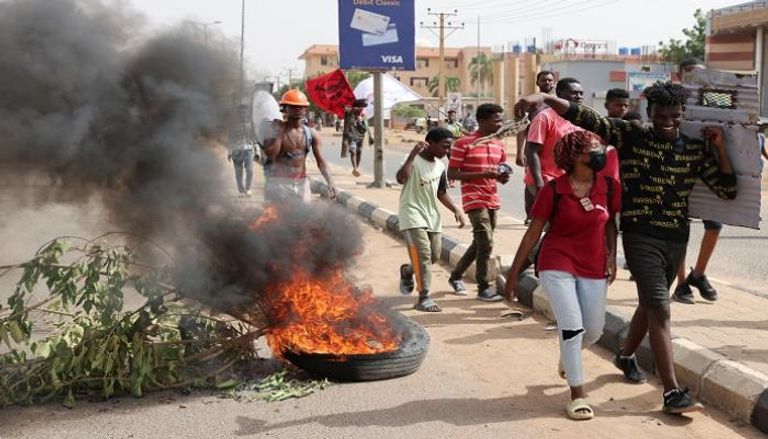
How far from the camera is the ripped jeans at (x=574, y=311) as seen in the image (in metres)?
4.83

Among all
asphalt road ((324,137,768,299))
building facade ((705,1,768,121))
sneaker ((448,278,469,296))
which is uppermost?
building facade ((705,1,768,121))

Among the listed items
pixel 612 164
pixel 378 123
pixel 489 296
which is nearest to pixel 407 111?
pixel 378 123

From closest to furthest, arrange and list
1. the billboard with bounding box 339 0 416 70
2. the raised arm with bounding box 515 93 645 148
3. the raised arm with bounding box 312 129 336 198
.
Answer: the raised arm with bounding box 515 93 645 148, the raised arm with bounding box 312 129 336 198, the billboard with bounding box 339 0 416 70

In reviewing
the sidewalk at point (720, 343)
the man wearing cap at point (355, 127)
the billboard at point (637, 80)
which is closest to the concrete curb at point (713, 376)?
the sidewalk at point (720, 343)

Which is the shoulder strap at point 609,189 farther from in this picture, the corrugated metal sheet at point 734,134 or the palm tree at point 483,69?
the palm tree at point 483,69

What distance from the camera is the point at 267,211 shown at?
5.61m

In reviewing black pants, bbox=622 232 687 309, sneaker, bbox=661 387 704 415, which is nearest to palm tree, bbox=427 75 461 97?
black pants, bbox=622 232 687 309

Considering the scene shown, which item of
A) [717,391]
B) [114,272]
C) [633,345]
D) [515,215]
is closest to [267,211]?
[114,272]

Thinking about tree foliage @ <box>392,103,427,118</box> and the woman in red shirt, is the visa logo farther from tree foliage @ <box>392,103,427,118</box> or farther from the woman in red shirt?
tree foliage @ <box>392,103,427,118</box>

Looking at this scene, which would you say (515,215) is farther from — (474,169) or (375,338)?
(375,338)

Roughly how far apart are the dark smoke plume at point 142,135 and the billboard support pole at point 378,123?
12.5m

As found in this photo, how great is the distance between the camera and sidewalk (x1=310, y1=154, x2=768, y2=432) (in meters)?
4.84

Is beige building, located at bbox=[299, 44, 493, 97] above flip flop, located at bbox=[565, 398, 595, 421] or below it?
above

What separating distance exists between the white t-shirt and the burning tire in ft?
6.75
